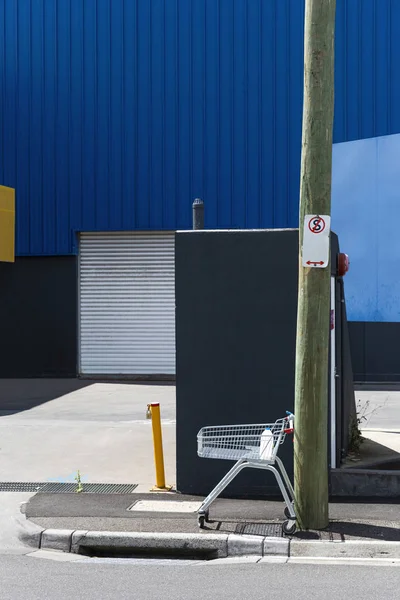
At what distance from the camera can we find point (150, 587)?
6586mm

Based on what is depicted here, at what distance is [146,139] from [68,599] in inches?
655

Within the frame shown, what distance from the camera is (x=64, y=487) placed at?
9.91 metres

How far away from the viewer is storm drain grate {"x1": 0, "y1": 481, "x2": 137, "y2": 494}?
970cm

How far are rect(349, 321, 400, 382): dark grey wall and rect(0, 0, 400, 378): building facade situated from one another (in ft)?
10.3

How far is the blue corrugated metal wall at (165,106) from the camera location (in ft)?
69.5

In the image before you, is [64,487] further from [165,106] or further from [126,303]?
[165,106]

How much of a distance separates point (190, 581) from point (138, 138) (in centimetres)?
1630

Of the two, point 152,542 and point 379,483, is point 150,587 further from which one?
point 379,483

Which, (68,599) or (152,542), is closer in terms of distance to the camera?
(68,599)

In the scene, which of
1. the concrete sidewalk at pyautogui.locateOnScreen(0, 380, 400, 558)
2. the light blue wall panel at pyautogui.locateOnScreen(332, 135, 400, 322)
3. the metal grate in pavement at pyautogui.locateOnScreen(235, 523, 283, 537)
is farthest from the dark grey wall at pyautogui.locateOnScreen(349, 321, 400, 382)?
the metal grate in pavement at pyautogui.locateOnScreen(235, 523, 283, 537)

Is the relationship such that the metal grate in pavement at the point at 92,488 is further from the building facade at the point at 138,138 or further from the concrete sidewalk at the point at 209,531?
the building facade at the point at 138,138

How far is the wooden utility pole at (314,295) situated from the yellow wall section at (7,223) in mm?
13900

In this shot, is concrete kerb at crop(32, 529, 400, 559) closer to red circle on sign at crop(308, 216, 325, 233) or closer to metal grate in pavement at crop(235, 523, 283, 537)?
metal grate in pavement at crop(235, 523, 283, 537)

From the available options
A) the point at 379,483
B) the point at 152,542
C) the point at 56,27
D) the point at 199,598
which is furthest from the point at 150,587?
the point at 56,27
